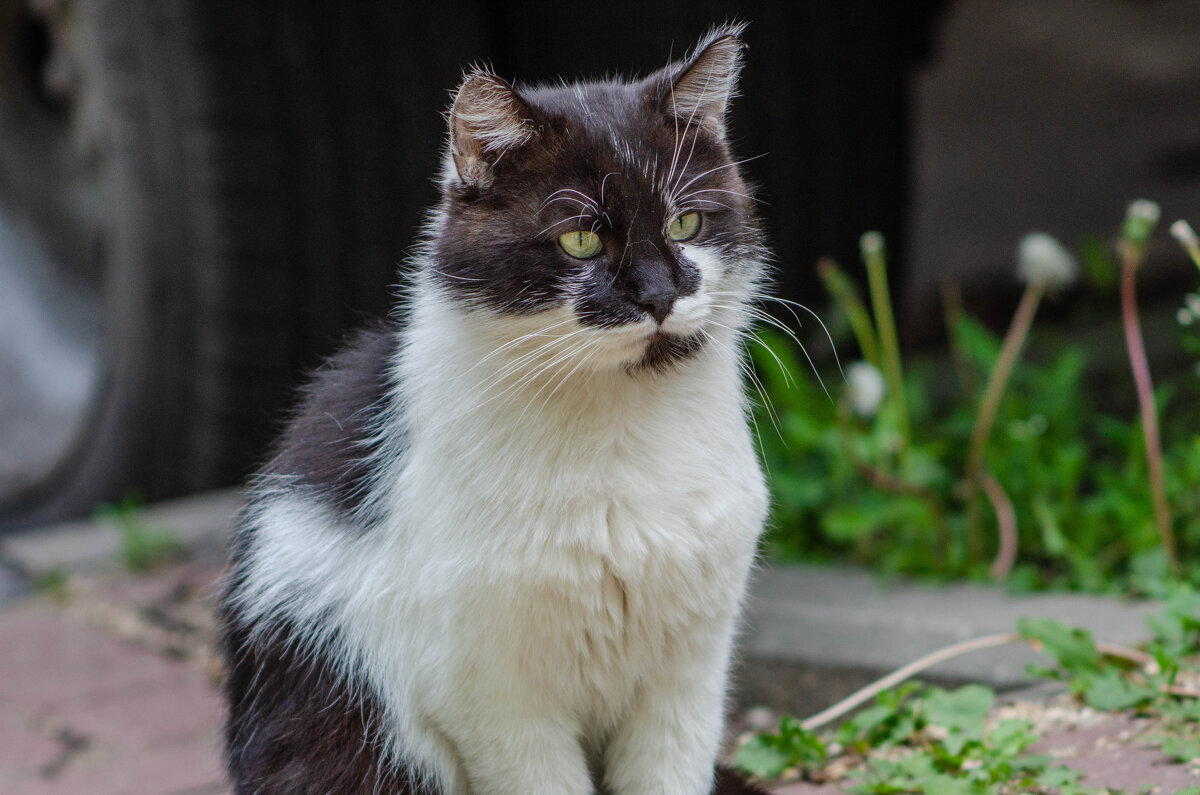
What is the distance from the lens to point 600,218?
1.55m

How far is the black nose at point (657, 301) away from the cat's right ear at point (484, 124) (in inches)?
11.2

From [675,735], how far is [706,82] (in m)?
0.93

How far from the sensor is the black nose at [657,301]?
1.50m

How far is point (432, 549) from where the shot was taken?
5.24ft

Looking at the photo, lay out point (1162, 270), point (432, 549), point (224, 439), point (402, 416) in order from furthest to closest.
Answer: point (1162, 270), point (224, 439), point (402, 416), point (432, 549)

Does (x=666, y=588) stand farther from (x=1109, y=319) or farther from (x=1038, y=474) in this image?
(x=1109, y=319)

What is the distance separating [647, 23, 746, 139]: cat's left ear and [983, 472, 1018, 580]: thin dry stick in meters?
1.47

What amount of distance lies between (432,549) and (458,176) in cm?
51

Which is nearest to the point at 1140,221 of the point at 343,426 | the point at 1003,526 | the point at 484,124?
the point at 1003,526

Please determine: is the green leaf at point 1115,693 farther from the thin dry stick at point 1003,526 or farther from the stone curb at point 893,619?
the thin dry stick at point 1003,526

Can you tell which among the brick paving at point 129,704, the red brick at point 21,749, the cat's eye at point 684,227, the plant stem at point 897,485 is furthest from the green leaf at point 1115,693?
the red brick at point 21,749

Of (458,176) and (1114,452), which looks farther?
(1114,452)

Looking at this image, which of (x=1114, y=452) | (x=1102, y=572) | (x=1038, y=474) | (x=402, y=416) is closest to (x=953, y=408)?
(x=1114, y=452)

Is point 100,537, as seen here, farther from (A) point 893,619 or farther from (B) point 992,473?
(B) point 992,473
